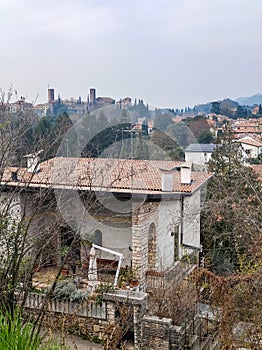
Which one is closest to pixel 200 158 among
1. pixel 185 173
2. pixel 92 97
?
pixel 92 97

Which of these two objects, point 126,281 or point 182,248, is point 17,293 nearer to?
point 126,281

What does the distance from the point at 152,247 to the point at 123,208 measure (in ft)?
4.39

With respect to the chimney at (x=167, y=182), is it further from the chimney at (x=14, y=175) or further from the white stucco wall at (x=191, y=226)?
the chimney at (x=14, y=175)

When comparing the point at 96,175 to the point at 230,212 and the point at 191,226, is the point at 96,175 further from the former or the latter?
the point at 191,226

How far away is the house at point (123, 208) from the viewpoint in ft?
27.0

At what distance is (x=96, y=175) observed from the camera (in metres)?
8.80

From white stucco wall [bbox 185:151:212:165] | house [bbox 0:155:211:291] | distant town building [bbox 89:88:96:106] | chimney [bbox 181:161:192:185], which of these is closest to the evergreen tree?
chimney [bbox 181:161:192:185]

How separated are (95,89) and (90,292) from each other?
25.1 feet

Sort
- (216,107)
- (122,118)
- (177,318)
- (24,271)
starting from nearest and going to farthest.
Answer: (24,271) → (177,318) → (122,118) → (216,107)

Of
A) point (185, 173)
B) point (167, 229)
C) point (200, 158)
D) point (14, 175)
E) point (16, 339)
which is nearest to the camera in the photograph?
point (16, 339)

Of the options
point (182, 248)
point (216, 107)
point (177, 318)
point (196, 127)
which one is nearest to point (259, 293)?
point (177, 318)

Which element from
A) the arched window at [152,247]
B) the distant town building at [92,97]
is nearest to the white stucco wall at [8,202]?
the arched window at [152,247]

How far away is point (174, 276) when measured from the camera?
9.89 meters

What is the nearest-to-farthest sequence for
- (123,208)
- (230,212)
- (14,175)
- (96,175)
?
1. (14,175)
2. (230,212)
3. (96,175)
4. (123,208)
